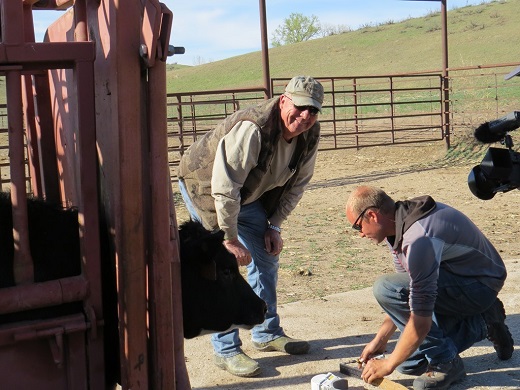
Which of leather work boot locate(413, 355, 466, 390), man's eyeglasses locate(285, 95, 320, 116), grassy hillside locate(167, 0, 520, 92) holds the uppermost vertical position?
grassy hillside locate(167, 0, 520, 92)

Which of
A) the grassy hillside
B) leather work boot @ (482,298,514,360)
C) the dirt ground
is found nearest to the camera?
leather work boot @ (482,298,514,360)

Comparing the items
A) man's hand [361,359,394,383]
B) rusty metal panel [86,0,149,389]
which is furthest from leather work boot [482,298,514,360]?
rusty metal panel [86,0,149,389]

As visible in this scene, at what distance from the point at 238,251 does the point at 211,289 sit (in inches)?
15.7

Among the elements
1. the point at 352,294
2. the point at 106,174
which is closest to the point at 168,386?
the point at 106,174

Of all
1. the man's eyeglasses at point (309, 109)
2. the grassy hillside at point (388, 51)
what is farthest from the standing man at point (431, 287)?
the grassy hillside at point (388, 51)

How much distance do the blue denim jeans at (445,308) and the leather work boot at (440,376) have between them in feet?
0.12

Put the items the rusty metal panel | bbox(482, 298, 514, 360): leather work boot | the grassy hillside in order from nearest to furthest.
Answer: the rusty metal panel < bbox(482, 298, 514, 360): leather work boot < the grassy hillside

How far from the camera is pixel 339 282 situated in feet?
22.7

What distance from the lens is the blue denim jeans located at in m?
4.39

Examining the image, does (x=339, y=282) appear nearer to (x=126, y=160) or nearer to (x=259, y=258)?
(x=259, y=258)

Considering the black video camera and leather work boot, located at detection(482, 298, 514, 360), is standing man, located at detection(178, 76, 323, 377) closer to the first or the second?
leather work boot, located at detection(482, 298, 514, 360)

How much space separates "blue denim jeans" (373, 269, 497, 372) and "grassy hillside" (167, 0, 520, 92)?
1539 inches

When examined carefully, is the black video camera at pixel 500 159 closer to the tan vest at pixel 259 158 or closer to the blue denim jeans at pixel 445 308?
the blue denim jeans at pixel 445 308

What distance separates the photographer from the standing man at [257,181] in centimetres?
443
